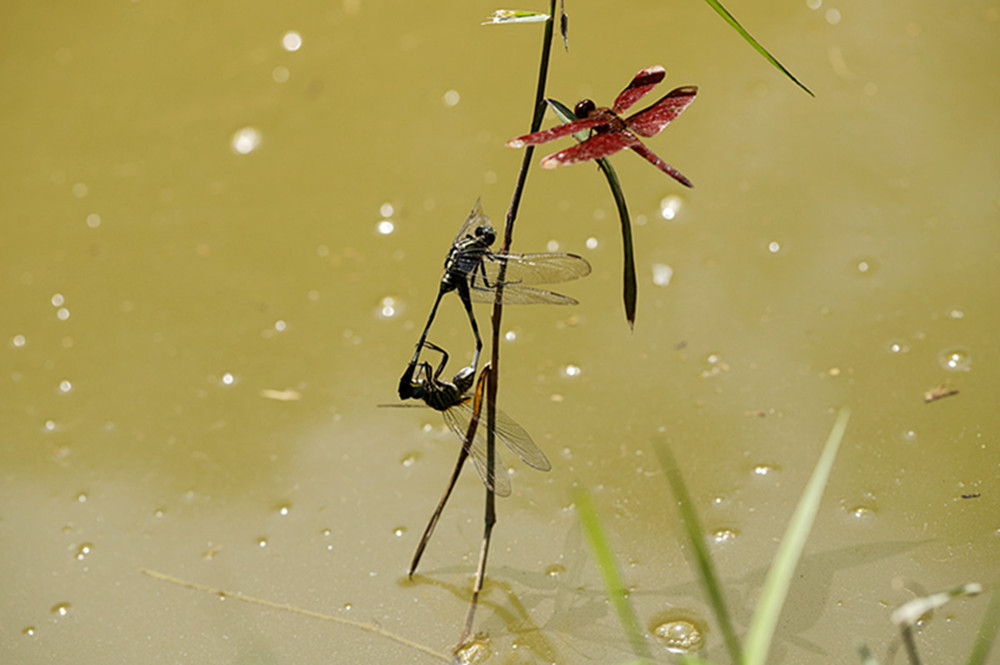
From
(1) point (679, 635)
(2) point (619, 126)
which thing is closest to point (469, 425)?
(1) point (679, 635)

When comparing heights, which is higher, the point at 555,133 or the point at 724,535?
the point at 555,133

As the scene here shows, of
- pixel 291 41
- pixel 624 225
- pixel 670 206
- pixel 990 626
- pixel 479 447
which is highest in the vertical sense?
pixel 291 41

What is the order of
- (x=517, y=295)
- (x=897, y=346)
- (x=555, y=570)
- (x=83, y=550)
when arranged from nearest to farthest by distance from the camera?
(x=517, y=295) < (x=555, y=570) < (x=83, y=550) < (x=897, y=346)

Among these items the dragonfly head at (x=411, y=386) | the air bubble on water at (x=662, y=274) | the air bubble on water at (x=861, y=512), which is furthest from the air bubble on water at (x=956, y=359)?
the dragonfly head at (x=411, y=386)

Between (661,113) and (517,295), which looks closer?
(661,113)

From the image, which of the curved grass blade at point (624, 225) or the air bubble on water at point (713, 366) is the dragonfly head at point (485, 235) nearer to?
the curved grass blade at point (624, 225)

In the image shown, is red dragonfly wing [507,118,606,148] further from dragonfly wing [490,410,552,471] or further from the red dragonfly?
dragonfly wing [490,410,552,471]

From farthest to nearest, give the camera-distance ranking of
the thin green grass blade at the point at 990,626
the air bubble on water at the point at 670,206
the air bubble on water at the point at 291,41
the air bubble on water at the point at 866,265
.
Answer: the air bubble on water at the point at 291,41
the air bubble on water at the point at 670,206
the air bubble on water at the point at 866,265
the thin green grass blade at the point at 990,626

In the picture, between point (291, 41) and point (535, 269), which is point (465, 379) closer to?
point (535, 269)
